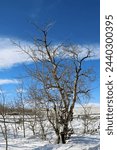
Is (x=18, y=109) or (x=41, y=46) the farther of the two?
(x=18, y=109)

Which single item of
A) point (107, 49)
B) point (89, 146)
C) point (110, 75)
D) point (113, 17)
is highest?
point (113, 17)

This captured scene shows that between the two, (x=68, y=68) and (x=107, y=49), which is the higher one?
(x=68, y=68)

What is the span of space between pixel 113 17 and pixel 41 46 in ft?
27.4

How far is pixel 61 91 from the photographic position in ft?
50.0

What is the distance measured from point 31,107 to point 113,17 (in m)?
13.9

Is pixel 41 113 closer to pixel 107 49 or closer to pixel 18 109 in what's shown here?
pixel 18 109

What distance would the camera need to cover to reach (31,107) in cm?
2016

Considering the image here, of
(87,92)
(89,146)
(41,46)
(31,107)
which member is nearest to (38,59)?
(41,46)

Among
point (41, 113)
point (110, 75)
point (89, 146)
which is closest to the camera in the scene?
point (110, 75)

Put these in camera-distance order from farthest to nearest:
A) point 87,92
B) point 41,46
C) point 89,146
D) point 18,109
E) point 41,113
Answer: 1. point 18,109
2. point 41,113
3. point 87,92
4. point 41,46
5. point 89,146

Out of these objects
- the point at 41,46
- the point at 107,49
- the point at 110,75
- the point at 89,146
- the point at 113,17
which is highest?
the point at 41,46

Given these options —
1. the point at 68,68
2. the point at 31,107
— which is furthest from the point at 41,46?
the point at 31,107

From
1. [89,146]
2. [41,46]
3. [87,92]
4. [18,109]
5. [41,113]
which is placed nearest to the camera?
[89,146]

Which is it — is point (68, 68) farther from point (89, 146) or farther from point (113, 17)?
point (113, 17)
